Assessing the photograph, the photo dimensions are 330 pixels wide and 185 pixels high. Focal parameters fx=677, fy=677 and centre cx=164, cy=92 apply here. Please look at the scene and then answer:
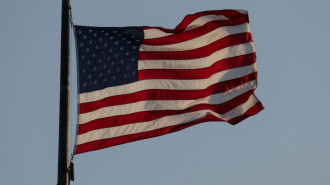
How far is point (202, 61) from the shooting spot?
16.4 metres

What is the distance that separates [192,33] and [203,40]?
320 mm

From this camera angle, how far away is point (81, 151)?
13594 mm

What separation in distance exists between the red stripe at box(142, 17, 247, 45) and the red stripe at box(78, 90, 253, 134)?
1677mm

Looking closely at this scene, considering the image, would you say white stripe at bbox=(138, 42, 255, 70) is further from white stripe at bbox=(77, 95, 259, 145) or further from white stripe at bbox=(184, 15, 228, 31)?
Result: white stripe at bbox=(77, 95, 259, 145)

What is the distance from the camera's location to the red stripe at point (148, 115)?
14.0 meters

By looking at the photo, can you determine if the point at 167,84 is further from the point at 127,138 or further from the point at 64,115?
the point at 64,115

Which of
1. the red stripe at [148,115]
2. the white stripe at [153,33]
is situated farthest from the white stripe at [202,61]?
the red stripe at [148,115]

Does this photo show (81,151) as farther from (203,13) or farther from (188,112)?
(203,13)

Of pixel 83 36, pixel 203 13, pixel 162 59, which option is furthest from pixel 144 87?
pixel 203 13

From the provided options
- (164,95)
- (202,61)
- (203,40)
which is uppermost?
(203,40)

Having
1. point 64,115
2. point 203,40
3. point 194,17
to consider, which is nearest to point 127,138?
point 64,115

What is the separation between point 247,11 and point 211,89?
2.50 meters

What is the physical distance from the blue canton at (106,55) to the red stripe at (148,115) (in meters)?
0.72

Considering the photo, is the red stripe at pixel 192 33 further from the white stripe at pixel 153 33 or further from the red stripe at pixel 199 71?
the red stripe at pixel 199 71
